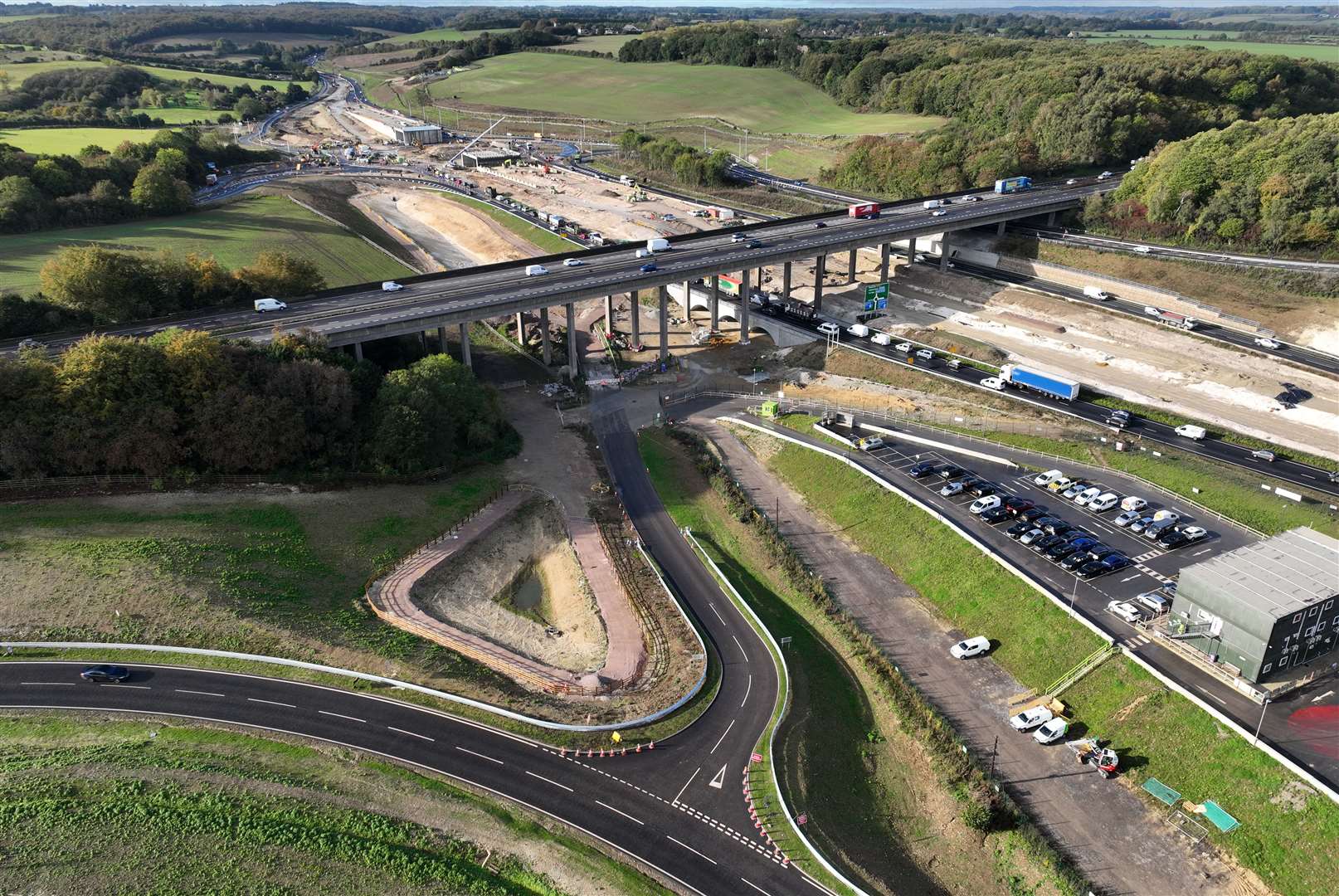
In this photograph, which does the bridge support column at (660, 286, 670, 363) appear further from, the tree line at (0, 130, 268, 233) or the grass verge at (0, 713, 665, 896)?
the tree line at (0, 130, 268, 233)

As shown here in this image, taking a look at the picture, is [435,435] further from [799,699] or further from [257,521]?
[799,699]

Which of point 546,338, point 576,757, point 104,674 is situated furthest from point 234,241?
point 576,757

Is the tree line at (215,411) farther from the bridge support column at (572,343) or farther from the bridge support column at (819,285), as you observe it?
the bridge support column at (819,285)

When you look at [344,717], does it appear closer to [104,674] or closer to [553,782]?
[553,782]

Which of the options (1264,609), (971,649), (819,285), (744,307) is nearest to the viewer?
(1264,609)

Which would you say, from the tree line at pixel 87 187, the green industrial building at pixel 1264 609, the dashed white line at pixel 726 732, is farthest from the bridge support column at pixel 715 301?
the tree line at pixel 87 187

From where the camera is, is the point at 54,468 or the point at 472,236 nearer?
the point at 54,468

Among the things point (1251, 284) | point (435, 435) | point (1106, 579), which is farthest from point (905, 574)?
point (1251, 284)
